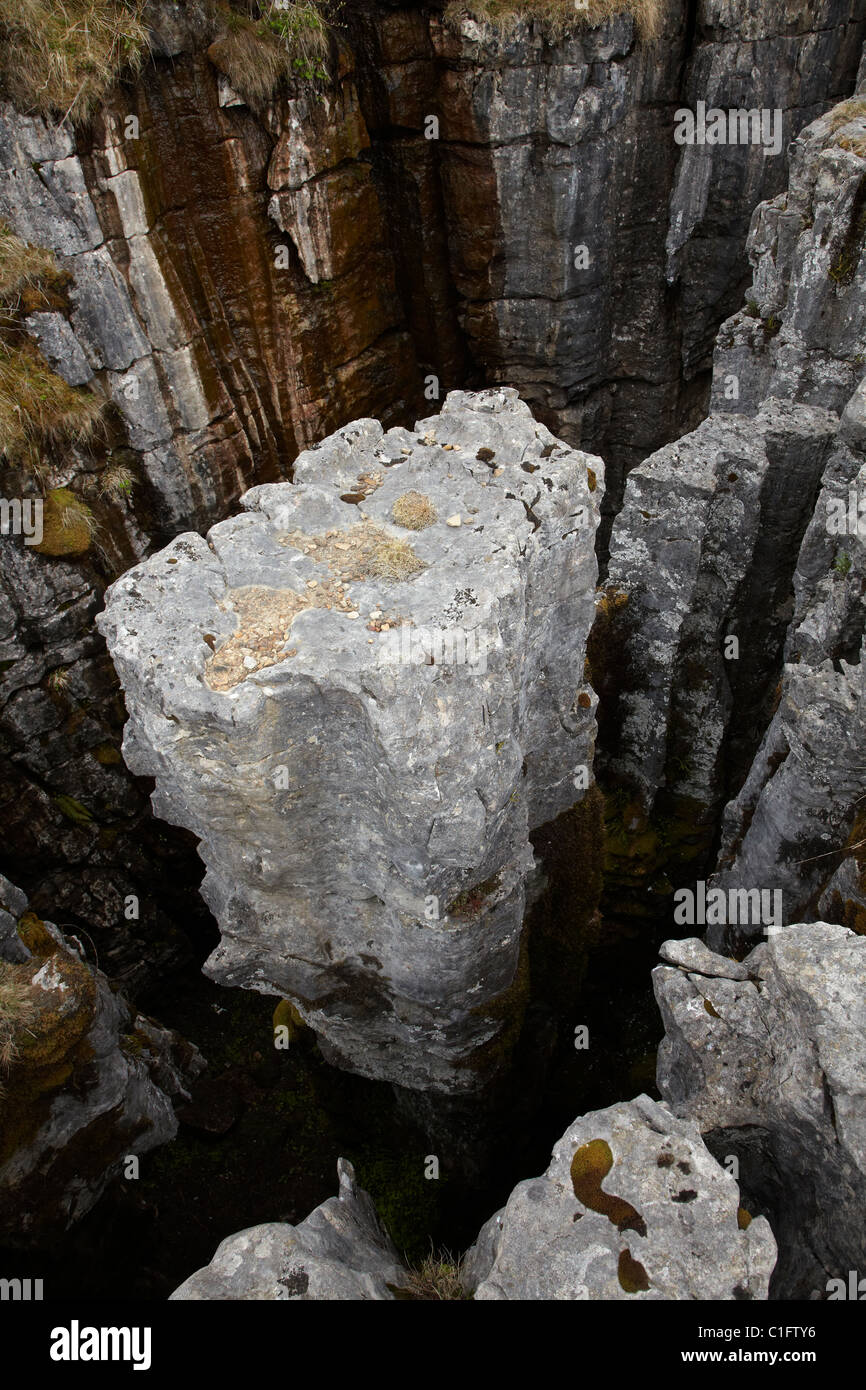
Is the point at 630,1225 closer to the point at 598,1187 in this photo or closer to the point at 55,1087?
the point at 598,1187

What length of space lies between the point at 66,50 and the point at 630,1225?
54.5 feet

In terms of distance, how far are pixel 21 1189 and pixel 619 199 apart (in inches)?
812

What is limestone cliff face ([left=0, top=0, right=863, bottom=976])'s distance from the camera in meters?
14.6

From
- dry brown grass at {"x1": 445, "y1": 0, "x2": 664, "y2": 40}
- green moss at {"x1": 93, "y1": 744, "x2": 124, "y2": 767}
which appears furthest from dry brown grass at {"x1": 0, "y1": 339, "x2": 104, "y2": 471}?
dry brown grass at {"x1": 445, "y1": 0, "x2": 664, "y2": 40}

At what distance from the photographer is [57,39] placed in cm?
1328

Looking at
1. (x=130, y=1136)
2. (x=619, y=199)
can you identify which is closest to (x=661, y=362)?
(x=619, y=199)

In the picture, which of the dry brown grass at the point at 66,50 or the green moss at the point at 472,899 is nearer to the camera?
the green moss at the point at 472,899

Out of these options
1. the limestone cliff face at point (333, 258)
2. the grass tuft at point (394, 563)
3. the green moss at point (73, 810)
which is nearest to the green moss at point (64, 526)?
the limestone cliff face at point (333, 258)

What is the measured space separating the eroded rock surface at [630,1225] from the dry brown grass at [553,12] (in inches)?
730

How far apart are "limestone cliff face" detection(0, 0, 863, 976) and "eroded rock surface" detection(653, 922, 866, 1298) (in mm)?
11466

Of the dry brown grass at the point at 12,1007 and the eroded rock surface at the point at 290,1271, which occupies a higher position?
the eroded rock surface at the point at 290,1271

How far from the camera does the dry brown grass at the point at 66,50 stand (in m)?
13.0

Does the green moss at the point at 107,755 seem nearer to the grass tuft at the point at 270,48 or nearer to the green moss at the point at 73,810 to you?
the green moss at the point at 73,810

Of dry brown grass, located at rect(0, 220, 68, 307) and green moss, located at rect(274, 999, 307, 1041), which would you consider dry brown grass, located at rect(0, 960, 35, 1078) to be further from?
dry brown grass, located at rect(0, 220, 68, 307)
